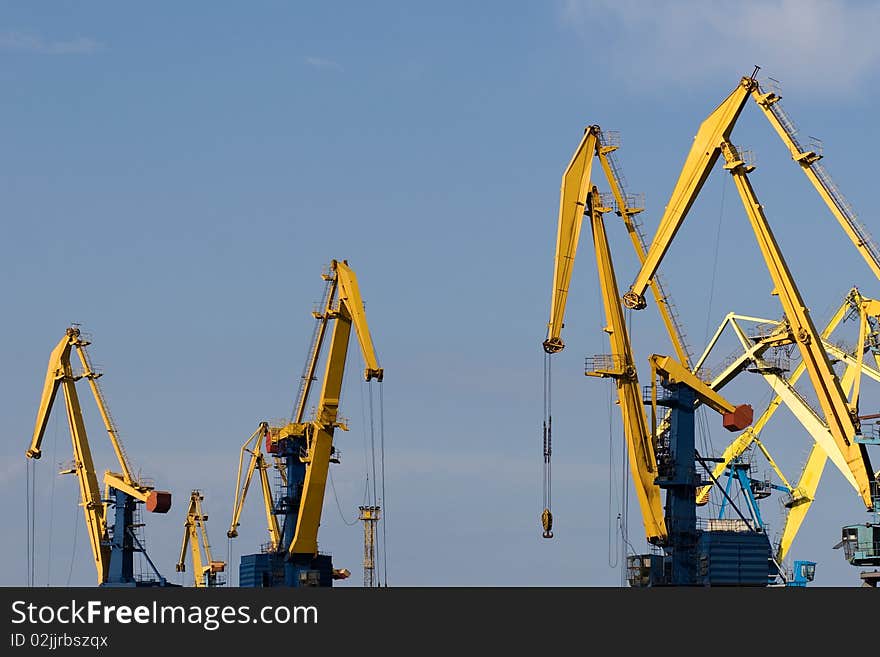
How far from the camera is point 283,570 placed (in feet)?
273

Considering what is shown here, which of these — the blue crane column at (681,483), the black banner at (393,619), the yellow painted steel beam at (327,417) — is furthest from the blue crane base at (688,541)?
the yellow painted steel beam at (327,417)

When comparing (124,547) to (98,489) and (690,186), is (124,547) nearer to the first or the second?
(98,489)

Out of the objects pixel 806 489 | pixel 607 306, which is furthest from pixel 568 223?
pixel 806 489

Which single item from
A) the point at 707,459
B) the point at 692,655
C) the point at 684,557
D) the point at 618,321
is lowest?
the point at 692,655

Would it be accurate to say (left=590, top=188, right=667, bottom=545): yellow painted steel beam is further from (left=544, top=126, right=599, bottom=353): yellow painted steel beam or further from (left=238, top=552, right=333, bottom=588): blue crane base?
(left=238, top=552, right=333, bottom=588): blue crane base

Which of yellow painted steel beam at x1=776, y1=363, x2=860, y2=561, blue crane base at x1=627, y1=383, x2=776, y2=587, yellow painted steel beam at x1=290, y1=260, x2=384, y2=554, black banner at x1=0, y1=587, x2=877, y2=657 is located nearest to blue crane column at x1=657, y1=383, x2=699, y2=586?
blue crane base at x1=627, y1=383, x2=776, y2=587

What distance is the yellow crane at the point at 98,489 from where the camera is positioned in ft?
300

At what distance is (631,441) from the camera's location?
72312 mm

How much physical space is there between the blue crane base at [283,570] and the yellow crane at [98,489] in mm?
8556

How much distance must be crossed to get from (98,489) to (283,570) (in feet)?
58.6

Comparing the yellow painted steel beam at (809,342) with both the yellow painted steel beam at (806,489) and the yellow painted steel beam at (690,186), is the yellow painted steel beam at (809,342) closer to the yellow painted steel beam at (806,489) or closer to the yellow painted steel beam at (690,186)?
the yellow painted steel beam at (690,186)

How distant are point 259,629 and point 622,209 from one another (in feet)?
102

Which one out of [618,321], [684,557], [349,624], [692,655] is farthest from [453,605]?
[618,321]

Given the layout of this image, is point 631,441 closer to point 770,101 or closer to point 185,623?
point 770,101
